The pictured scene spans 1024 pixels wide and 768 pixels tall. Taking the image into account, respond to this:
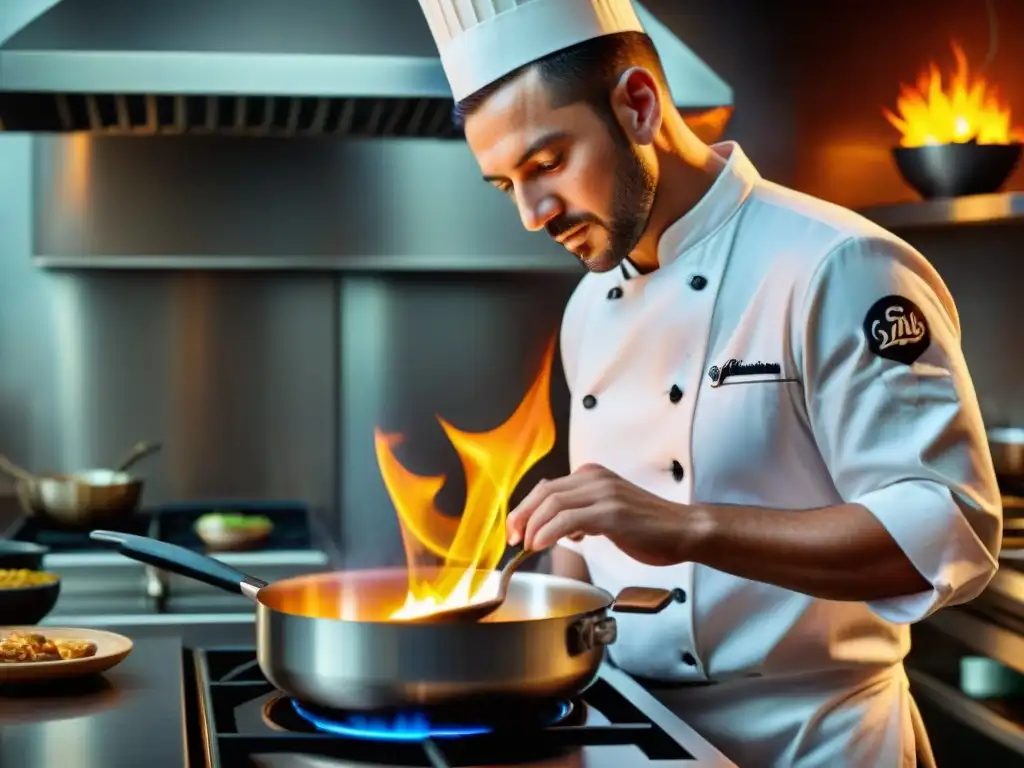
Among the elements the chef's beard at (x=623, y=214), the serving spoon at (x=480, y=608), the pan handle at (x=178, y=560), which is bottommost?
the serving spoon at (x=480, y=608)

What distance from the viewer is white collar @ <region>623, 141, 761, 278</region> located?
161cm

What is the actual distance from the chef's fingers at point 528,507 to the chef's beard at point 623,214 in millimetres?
356

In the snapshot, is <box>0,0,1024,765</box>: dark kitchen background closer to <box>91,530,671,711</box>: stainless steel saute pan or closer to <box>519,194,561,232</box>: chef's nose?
<box>519,194,561,232</box>: chef's nose

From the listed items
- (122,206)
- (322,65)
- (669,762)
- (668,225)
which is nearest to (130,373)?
(122,206)

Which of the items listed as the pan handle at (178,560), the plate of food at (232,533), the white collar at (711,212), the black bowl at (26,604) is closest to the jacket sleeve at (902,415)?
the white collar at (711,212)

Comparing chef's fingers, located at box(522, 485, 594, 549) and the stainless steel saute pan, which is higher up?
chef's fingers, located at box(522, 485, 594, 549)

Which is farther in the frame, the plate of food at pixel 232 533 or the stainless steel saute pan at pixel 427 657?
the plate of food at pixel 232 533

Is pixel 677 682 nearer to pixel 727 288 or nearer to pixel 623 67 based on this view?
pixel 727 288

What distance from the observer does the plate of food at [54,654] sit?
1.25 metres

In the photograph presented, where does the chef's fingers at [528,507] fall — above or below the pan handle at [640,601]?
above

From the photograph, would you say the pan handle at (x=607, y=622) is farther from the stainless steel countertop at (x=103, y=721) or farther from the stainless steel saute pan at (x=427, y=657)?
the stainless steel countertop at (x=103, y=721)

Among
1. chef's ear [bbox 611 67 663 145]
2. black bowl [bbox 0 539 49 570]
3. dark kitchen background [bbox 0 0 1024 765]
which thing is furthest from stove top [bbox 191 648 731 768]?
dark kitchen background [bbox 0 0 1024 765]

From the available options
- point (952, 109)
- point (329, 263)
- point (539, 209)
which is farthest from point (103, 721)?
point (952, 109)

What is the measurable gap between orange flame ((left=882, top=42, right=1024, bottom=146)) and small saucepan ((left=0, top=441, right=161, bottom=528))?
1.78 meters
